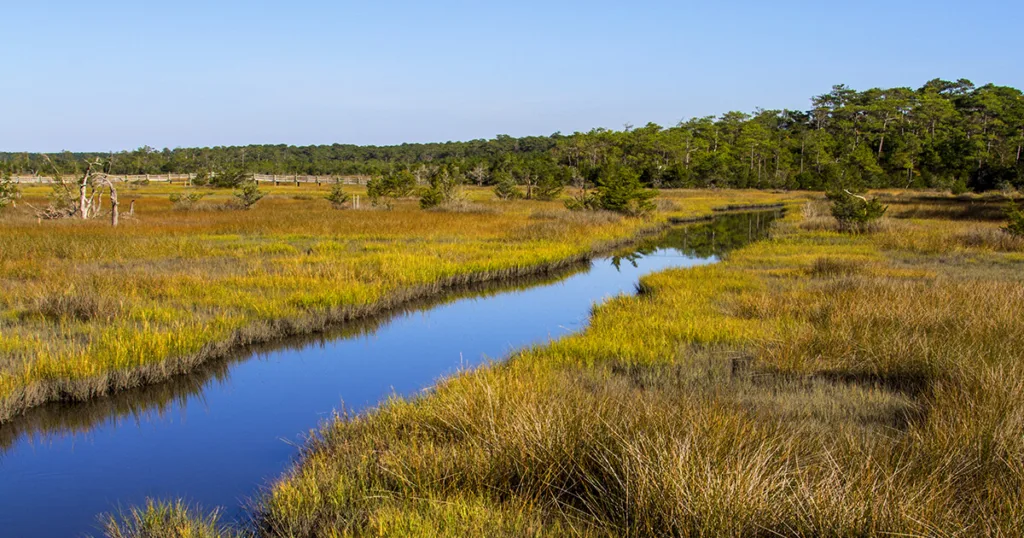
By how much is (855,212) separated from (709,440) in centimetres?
2454

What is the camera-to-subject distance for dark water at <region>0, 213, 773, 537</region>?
21.2 ft

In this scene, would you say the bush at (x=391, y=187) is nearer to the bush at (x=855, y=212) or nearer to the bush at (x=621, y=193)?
the bush at (x=621, y=193)

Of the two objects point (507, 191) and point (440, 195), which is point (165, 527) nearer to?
point (440, 195)

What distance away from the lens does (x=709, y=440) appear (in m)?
5.01

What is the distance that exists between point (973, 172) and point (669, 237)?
41.9 meters

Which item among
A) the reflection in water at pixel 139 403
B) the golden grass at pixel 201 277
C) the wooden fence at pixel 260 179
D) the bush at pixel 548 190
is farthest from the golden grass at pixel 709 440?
the wooden fence at pixel 260 179

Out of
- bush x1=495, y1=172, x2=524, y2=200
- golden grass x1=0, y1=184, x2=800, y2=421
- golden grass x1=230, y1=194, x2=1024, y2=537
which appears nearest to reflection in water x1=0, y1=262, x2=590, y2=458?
golden grass x1=0, y1=184, x2=800, y2=421

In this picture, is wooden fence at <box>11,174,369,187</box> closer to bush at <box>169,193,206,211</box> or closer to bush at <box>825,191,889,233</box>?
bush at <box>169,193,206,211</box>

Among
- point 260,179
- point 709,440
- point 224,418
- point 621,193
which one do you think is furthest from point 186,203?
point 260,179

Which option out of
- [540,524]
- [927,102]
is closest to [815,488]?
[540,524]

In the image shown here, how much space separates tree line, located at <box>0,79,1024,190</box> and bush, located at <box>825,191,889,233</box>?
80.2 feet

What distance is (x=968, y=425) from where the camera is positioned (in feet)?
17.7

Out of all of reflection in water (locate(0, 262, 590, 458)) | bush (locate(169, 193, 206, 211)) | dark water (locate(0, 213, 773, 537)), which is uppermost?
bush (locate(169, 193, 206, 211))

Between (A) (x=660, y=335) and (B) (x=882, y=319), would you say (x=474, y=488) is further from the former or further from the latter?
(B) (x=882, y=319)
